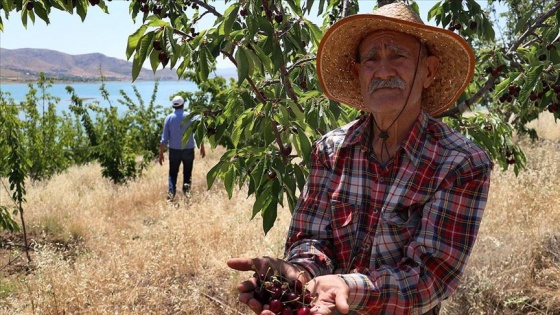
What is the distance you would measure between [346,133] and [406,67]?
28 centimetres

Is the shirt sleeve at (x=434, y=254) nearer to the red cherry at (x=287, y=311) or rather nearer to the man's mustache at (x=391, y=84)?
the red cherry at (x=287, y=311)

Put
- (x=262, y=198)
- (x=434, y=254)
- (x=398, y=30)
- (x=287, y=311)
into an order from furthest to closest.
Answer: (x=262, y=198), (x=398, y=30), (x=434, y=254), (x=287, y=311)

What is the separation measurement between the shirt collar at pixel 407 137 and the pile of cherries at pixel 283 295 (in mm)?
465

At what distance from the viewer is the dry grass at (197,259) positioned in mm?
3330

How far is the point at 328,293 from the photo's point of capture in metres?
1.26

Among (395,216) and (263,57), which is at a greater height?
(263,57)

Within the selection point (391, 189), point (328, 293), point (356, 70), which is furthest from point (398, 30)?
point (328, 293)

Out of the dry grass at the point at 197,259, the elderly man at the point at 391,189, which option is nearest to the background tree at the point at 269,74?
the elderly man at the point at 391,189

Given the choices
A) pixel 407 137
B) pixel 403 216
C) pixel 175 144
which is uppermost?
pixel 407 137

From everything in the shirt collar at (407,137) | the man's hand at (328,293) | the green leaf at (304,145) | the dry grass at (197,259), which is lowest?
the dry grass at (197,259)

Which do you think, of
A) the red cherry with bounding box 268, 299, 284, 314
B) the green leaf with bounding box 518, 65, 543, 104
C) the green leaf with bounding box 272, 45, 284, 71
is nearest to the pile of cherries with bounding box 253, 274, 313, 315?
the red cherry with bounding box 268, 299, 284, 314

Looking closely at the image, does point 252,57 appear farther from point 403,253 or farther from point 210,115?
point 403,253

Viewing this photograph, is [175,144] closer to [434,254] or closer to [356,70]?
[356,70]

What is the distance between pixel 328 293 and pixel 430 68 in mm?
829
